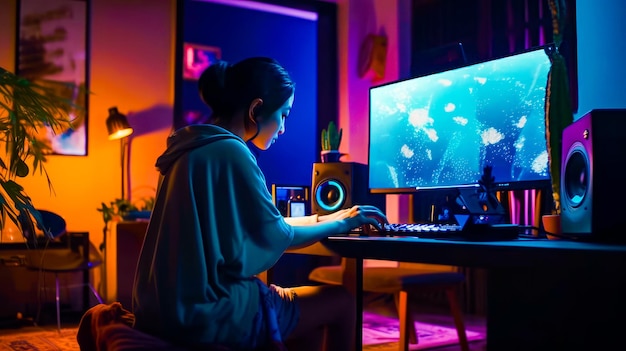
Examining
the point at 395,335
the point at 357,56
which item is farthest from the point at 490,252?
the point at 357,56

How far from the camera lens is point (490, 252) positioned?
1.06 meters

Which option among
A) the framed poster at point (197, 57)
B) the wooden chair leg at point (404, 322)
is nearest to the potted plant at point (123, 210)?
the framed poster at point (197, 57)

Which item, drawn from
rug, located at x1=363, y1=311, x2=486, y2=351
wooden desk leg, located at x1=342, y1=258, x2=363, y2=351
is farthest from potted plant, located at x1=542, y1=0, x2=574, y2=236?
rug, located at x1=363, y1=311, x2=486, y2=351

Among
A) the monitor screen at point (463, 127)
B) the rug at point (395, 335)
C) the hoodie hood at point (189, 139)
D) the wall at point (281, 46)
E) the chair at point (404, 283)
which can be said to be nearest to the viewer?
the hoodie hood at point (189, 139)

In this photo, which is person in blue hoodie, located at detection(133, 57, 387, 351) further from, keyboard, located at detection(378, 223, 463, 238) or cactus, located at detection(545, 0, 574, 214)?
cactus, located at detection(545, 0, 574, 214)

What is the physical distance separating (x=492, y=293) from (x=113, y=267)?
3.84m

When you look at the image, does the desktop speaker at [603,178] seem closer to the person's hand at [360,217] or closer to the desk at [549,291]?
the desk at [549,291]

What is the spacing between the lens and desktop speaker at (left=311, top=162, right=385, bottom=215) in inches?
83.5

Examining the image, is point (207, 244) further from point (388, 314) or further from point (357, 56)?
point (357, 56)

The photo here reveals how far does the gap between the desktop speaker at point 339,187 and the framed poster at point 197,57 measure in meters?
3.22

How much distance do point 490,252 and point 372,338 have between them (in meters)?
2.44

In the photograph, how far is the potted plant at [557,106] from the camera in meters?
1.49

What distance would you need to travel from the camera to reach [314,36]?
5312 millimetres

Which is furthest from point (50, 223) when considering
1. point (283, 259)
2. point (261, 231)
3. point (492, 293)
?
point (492, 293)
